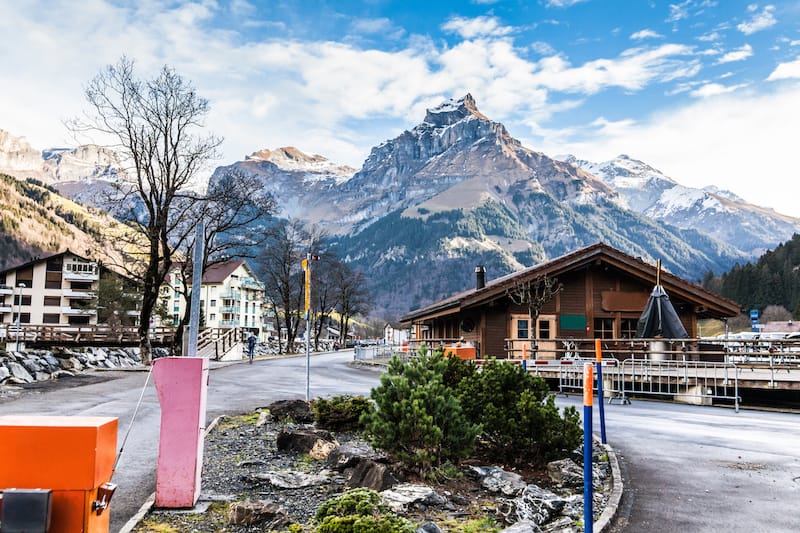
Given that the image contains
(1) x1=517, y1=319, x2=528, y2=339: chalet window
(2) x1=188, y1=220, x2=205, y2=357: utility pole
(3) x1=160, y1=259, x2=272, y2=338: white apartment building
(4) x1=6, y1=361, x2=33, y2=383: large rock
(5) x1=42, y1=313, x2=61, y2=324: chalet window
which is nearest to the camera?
(2) x1=188, y1=220, x2=205, y2=357: utility pole

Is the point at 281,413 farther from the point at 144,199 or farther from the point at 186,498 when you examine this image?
the point at 144,199

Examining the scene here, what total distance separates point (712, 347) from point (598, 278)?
586 centimetres

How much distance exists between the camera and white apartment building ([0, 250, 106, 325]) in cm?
8356

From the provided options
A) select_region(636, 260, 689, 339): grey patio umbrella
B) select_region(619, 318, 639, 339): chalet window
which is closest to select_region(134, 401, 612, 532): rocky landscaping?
select_region(636, 260, 689, 339): grey patio umbrella

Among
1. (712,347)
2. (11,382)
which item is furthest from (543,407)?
(712,347)

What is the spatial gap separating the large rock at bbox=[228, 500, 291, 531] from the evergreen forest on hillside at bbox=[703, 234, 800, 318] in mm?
117467

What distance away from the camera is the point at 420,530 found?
5.20 metres

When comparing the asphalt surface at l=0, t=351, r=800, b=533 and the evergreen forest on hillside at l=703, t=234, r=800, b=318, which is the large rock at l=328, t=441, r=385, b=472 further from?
the evergreen forest on hillside at l=703, t=234, r=800, b=318

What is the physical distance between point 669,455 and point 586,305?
19.8 meters

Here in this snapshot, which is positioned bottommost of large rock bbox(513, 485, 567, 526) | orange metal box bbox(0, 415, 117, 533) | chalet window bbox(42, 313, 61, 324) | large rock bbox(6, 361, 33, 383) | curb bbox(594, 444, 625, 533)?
curb bbox(594, 444, 625, 533)

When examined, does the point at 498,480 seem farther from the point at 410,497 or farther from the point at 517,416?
the point at 410,497

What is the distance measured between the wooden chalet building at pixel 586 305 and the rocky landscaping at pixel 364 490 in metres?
18.7

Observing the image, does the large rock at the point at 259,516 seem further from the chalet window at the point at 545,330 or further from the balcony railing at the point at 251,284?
the balcony railing at the point at 251,284

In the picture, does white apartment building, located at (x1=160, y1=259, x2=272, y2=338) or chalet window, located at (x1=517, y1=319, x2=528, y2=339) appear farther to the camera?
white apartment building, located at (x1=160, y1=259, x2=272, y2=338)
